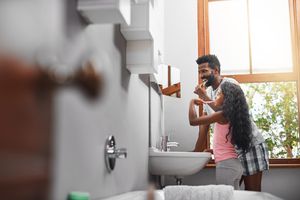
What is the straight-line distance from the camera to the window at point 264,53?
10.1 ft

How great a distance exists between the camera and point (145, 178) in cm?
222

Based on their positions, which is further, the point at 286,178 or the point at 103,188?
the point at 286,178

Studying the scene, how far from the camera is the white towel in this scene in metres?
1.57

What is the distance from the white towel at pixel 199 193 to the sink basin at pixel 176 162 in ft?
2.12

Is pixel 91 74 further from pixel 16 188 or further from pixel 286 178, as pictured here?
pixel 286 178

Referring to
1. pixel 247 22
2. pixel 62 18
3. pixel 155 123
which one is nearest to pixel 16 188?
pixel 62 18

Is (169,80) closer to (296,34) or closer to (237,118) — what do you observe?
(237,118)

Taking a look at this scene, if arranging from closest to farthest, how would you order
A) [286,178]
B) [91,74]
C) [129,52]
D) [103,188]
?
[91,74] < [103,188] < [129,52] < [286,178]

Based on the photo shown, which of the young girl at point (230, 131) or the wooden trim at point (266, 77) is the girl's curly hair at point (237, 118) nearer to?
the young girl at point (230, 131)

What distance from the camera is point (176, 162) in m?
2.28

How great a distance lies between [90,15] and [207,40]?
229 centimetres

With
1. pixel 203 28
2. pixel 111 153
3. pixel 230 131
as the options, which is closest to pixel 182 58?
pixel 203 28

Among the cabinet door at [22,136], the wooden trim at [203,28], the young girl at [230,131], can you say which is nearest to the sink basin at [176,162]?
the young girl at [230,131]

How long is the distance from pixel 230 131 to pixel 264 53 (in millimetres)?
1347
